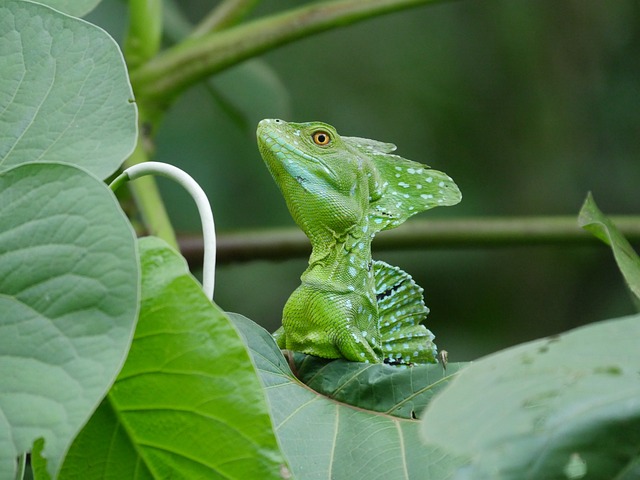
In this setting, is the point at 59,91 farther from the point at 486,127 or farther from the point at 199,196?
the point at 486,127

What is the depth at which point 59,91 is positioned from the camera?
42.2 inches

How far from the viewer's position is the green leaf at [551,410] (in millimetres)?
729

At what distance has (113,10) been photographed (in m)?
3.57

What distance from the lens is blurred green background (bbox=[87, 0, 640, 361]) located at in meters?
4.78

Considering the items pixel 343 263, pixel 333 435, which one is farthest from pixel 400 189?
pixel 333 435

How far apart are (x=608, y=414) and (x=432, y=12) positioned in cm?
486

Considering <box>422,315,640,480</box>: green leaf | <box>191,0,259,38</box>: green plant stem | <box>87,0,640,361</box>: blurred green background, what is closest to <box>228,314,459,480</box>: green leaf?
<box>422,315,640,480</box>: green leaf

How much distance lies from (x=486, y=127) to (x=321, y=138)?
11.6ft

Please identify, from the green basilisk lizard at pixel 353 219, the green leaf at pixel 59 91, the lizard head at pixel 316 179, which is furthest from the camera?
the lizard head at pixel 316 179

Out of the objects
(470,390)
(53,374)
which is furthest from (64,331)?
(470,390)

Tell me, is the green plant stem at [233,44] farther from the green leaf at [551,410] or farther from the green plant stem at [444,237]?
the green leaf at [551,410]

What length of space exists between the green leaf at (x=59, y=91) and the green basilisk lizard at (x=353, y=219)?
75cm

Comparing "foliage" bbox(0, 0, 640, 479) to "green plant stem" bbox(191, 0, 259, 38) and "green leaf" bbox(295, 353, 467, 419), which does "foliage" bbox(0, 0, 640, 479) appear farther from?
"green plant stem" bbox(191, 0, 259, 38)

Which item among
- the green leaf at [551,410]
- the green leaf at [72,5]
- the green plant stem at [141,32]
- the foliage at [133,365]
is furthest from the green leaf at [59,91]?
the green plant stem at [141,32]
